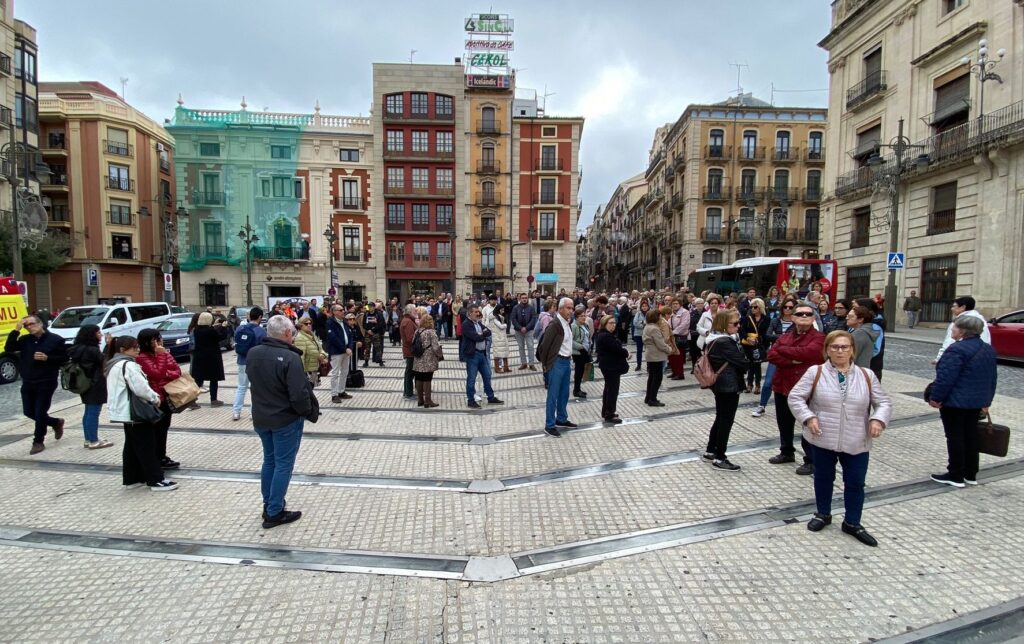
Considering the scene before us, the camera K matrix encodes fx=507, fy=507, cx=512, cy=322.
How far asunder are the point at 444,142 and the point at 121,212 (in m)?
24.2

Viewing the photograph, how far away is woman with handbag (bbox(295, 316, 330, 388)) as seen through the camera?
7457mm

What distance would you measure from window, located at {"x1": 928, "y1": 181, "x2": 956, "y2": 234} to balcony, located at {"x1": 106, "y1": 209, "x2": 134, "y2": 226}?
48924 millimetres

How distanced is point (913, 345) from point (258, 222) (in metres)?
41.0

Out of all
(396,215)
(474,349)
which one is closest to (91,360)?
(474,349)

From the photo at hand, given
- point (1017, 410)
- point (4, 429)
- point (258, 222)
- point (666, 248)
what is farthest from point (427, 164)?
point (1017, 410)

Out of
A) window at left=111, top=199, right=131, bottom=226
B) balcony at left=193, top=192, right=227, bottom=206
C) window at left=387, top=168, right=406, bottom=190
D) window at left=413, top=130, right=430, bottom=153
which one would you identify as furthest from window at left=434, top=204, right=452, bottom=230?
window at left=111, top=199, right=131, bottom=226

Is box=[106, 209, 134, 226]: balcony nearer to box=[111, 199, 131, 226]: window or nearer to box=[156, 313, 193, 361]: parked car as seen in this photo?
box=[111, 199, 131, 226]: window

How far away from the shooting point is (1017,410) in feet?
24.6

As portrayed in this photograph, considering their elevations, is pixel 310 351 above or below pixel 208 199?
below

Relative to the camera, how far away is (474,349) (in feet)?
28.0

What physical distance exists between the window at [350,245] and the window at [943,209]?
1411 inches

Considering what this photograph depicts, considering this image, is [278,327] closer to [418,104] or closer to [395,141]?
[395,141]

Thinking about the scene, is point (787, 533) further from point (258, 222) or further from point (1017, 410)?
point (258, 222)

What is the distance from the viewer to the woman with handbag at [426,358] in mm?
8508
